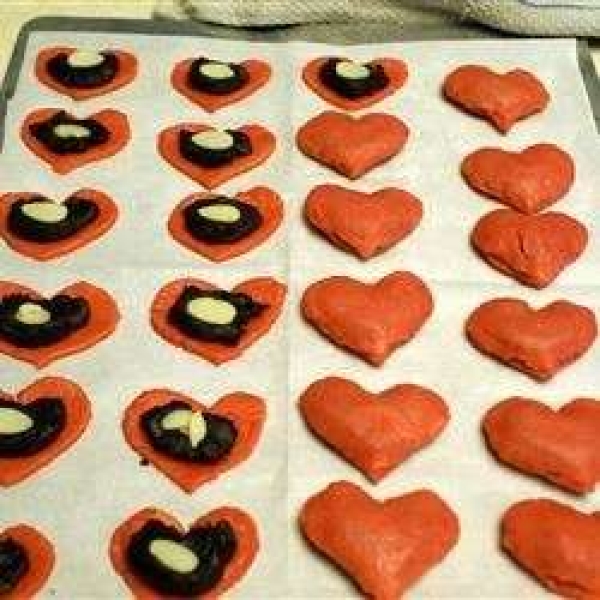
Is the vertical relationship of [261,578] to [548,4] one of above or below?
below

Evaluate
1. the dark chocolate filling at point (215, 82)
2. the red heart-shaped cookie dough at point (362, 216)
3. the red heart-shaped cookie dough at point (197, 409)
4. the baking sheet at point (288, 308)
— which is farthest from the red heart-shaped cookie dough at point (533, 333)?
the dark chocolate filling at point (215, 82)

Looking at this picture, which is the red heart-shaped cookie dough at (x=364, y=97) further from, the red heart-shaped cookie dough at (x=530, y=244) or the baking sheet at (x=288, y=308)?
the red heart-shaped cookie dough at (x=530, y=244)

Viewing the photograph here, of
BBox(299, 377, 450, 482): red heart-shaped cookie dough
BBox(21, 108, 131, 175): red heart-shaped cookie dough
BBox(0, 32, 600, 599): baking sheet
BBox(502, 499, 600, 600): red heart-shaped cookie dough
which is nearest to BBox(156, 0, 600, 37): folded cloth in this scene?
BBox(0, 32, 600, 599): baking sheet

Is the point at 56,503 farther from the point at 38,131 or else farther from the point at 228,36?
the point at 228,36

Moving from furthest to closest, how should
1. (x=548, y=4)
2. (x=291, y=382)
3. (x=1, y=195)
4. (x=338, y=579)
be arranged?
(x=548, y=4) < (x=1, y=195) < (x=291, y=382) < (x=338, y=579)

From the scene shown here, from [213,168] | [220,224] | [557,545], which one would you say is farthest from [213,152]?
[557,545]

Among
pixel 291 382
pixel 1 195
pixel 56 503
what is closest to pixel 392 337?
pixel 291 382

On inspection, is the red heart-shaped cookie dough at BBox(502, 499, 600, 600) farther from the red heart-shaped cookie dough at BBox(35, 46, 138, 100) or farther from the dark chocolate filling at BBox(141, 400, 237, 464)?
the red heart-shaped cookie dough at BBox(35, 46, 138, 100)

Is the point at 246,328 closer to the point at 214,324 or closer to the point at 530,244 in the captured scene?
the point at 214,324

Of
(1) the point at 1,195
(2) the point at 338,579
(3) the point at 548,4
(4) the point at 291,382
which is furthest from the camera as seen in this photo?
(3) the point at 548,4
